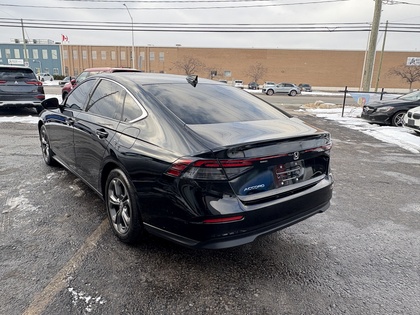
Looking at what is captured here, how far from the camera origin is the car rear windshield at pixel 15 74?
1009 cm

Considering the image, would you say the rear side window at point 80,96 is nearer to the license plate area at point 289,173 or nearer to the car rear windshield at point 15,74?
the license plate area at point 289,173

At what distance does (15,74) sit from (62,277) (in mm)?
10112

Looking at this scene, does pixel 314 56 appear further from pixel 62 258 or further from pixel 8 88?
pixel 62 258

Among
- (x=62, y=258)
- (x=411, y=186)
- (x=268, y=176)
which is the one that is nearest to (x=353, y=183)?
(x=411, y=186)

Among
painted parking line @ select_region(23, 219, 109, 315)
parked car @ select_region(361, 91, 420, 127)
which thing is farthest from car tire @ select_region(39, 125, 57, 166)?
parked car @ select_region(361, 91, 420, 127)

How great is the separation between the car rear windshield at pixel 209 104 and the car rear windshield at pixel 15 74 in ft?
30.9

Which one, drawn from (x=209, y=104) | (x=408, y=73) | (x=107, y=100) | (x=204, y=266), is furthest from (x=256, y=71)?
(x=204, y=266)

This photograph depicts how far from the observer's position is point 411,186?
4.98 m

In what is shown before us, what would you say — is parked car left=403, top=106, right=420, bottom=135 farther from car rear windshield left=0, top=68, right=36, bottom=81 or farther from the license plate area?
car rear windshield left=0, top=68, right=36, bottom=81

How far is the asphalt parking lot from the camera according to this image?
7.38ft

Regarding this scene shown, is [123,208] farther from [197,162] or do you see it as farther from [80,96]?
[80,96]

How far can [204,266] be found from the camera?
2723 millimetres

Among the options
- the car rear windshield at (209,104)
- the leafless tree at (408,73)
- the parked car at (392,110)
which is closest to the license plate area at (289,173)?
the car rear windshield at (209,104)

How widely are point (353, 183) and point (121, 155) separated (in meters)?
3.88
